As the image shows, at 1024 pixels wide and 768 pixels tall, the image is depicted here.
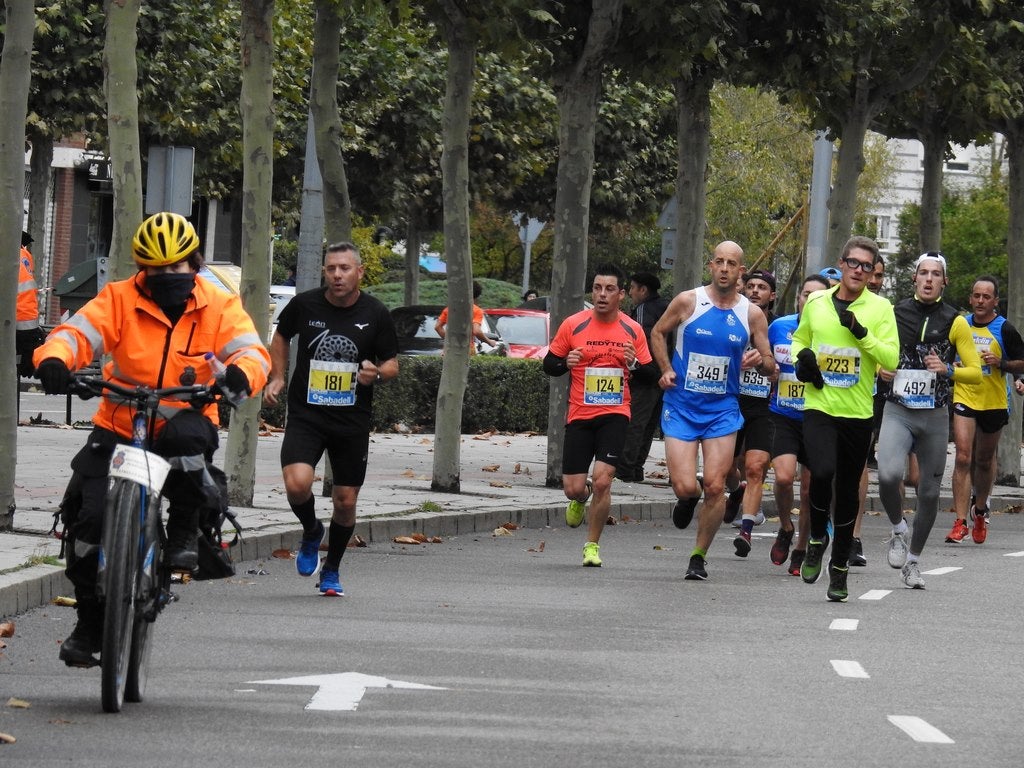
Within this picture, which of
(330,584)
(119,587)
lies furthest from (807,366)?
(119,587)

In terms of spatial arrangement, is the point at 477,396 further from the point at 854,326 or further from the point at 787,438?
the point at 854,326

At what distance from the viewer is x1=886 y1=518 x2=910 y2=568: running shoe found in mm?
12984

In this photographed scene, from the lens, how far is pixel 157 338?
26.1ft

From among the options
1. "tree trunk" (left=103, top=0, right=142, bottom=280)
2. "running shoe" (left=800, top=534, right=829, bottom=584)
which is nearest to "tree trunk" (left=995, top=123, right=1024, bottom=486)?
"running shoe" (left=800, top=534, right=829, bottom=584)

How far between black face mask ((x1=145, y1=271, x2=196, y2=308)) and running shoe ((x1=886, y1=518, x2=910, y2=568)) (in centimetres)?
626

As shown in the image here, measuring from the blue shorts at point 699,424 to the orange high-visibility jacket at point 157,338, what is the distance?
5.25 m

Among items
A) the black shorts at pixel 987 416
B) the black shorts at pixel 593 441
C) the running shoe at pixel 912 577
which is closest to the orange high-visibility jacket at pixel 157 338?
the black shorts at pixel 593 441

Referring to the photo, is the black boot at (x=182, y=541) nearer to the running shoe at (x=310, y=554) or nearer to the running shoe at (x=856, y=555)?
the running shoe at (x=310, y=554)

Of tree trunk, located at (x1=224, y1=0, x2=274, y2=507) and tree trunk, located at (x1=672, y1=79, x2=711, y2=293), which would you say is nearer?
tree trunk, located at (x1=224, y1=0, x2=274, y2=507)

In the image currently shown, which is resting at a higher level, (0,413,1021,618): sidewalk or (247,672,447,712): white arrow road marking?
(247,672,447,712): white arrow road marking

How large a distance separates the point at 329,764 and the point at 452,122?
11269 millimetres

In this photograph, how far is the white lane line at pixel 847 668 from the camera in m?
8.88

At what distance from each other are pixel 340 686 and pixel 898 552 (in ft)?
18.9

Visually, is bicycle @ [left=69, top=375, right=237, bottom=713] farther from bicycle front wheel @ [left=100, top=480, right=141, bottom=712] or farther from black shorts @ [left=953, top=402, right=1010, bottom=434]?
black shorts @ [left=953, top=402, right=1010, bottom=434]
